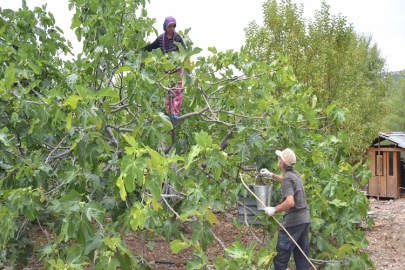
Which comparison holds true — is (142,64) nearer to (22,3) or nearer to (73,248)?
(73,248)

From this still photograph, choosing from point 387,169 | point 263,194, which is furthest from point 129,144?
point 387,169

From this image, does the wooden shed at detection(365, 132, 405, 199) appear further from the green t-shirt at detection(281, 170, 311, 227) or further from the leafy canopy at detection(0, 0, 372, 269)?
the green t-shirt at detection(281, 170, 311, 227)

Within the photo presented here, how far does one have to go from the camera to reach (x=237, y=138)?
455cm

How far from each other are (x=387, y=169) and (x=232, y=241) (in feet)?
38.8

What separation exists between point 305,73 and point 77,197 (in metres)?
7.06

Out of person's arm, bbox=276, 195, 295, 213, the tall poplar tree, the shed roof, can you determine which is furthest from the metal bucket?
the shed roof

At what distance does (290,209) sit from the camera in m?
4.73

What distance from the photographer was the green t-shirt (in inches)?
177

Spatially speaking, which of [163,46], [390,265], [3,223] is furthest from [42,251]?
[390,265]

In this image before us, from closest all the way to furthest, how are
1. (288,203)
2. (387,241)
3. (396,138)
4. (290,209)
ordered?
1. (288,203)
2. (290,209)
3. (387,241)
4. (396,138)

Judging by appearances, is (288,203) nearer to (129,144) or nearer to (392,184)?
(129,144)

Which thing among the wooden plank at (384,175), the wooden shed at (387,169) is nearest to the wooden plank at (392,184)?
the wooden shed at (387,169)

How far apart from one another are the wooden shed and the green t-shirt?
1399cm

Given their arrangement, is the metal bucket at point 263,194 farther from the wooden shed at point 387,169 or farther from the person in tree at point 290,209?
the wooden shed at point 387,169
